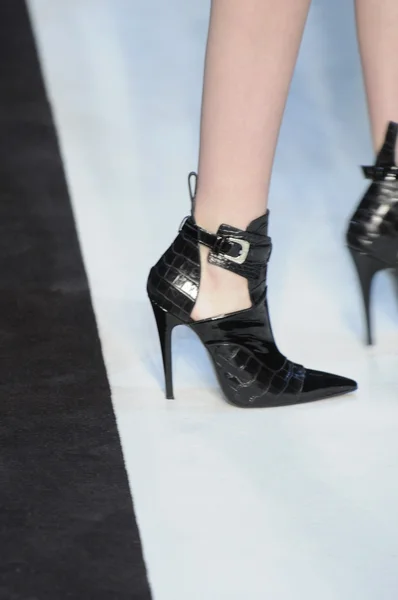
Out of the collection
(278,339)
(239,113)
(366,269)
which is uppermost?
(239,113)

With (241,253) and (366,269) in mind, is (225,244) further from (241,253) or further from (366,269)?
(366,269)

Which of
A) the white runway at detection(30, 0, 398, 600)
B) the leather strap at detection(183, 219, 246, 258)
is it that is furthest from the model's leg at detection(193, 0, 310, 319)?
the white runway at detection(30, 0, 398, 600)

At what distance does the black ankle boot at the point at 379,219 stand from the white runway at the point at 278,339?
13cm

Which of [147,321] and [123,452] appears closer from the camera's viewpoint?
[123,452]

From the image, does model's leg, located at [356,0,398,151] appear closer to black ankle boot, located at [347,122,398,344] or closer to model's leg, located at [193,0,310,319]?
black ankle boot, located at [347,122,398,344]

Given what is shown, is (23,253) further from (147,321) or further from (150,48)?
(150,48)

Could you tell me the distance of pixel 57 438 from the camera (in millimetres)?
1117

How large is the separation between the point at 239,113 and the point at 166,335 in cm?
28

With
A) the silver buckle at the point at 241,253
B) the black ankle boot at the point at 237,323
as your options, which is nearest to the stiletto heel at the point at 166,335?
the black ankle boot at the point at 237,323

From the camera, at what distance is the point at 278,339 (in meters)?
1.34

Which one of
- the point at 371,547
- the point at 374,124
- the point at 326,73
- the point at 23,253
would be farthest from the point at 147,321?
the point at 326,73

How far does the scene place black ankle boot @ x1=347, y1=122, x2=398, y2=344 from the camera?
1.24 m

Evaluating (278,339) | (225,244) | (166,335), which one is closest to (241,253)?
(225,244)

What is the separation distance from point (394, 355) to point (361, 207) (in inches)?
7.9
